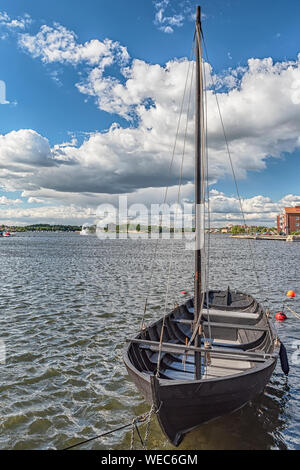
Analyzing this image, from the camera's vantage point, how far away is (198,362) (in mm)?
9336

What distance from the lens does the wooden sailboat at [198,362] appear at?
23.6ft

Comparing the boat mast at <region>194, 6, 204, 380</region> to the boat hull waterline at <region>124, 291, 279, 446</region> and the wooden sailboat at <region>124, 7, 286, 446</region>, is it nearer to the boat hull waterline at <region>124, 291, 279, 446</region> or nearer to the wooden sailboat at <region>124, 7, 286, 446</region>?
the wooden sailboat at <region>124, 7, 286, 446</region>

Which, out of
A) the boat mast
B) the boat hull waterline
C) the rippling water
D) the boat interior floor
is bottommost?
the rippling water

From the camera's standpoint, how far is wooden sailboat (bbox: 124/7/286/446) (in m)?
7.19

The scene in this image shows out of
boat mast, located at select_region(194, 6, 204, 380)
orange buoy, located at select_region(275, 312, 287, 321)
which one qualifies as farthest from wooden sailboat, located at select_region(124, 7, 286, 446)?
orange buoy, located at select_region(275, 312, 287, 321)

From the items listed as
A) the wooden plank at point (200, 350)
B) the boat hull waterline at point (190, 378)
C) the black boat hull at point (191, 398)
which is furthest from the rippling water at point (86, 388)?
the wooden plank at point (200, 350)

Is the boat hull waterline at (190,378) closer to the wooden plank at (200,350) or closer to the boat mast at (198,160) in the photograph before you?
the wooden plank at (200,350)

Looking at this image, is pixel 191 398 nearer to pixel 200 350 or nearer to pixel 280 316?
pixel 200 350

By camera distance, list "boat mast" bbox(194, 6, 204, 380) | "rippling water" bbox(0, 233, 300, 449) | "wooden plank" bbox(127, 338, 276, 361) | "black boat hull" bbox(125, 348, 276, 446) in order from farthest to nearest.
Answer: "boat mast" bbox(194, 6, 204, 380)
"wooden plank" bbox(127, 338, 276, 361)
"rippling water" bbox(0, 233, 300, 449)
"black boat hull" bbox(125, 348, 276, 446)

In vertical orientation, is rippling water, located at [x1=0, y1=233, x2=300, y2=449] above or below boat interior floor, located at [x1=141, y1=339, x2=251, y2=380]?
below

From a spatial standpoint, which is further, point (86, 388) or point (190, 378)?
point (86, 388)

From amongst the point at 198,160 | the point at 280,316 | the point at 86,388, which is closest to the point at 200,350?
the point at 86,388
